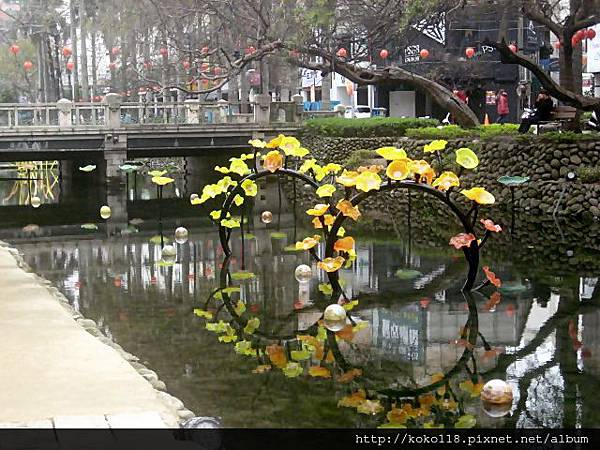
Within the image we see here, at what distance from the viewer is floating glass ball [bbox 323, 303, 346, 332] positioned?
1151 cm

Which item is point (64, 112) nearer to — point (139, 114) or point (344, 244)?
point (139, 114)

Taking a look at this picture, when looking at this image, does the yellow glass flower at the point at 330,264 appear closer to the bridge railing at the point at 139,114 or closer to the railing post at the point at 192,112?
the bridge railing at the point at 139,114

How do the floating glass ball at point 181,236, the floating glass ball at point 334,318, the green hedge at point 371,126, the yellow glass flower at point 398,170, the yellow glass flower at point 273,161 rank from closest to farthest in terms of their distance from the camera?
the floating glass ball at point 334,318
the yellow glass flower at point 398,170
the yellow glass flower at point 273,161
the floating glass ball at point 181,236
the green hedge at point 371,126

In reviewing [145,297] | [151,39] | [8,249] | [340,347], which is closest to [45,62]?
[151,39]

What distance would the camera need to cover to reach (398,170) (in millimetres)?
12352

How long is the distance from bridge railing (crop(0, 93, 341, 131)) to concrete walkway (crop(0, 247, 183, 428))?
21995mm

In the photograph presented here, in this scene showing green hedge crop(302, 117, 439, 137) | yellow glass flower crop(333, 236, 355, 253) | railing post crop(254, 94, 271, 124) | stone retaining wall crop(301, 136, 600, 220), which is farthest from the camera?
railing post crop(254, 94, 271, 124)

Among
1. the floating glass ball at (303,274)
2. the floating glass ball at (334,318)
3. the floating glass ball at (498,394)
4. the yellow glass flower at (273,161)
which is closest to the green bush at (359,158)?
the yellow glass flower at (273,161)

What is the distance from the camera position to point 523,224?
68.9 feet

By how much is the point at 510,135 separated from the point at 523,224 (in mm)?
4206

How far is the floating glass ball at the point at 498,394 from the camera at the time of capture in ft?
26.8

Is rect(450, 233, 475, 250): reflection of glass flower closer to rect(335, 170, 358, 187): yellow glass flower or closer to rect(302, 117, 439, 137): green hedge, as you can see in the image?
rect(335, 170, 358, 187): yellow glass flower

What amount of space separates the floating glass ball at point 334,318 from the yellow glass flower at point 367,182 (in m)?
1.77

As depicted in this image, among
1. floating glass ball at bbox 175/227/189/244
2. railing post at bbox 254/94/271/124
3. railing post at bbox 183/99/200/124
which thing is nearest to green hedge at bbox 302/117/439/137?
railing post at bbox 254/94/271/124
